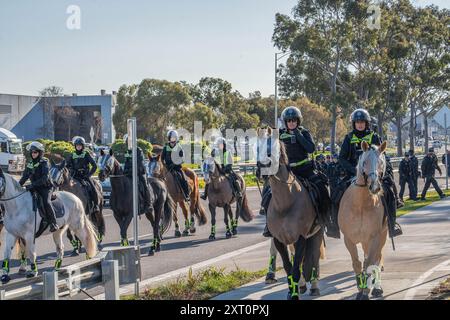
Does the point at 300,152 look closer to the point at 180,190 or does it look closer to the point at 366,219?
the point at 366,219

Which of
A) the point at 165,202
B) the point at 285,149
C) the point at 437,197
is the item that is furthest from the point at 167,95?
the point at 285,149

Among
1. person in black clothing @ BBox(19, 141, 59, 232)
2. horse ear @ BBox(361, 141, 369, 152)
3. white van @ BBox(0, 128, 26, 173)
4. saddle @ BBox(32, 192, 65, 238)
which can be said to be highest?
white van @ BBox(0, 128, 26, 173)

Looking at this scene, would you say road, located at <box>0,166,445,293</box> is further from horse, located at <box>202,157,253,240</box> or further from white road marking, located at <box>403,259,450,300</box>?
white road marking, located at <box>403,259,450,300</box>

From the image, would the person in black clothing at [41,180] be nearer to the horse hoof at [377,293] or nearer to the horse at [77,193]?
the horse at [77,193]

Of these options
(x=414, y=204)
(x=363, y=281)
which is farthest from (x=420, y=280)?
(x=414, y=204)

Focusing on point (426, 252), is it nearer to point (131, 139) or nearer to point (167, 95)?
point (131, 139)

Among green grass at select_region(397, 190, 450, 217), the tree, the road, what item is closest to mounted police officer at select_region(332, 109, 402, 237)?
the road

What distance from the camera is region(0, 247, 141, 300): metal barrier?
24.1 ft

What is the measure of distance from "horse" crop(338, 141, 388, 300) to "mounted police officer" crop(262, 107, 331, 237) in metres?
0.36

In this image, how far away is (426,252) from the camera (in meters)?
15.1

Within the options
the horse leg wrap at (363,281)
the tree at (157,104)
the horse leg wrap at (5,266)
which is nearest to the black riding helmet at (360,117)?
the horse leg wrap at (363,281)

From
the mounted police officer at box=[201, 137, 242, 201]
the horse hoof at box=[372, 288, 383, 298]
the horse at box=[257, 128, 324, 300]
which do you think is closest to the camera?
the horse at box=[257, 128, 324, 300]

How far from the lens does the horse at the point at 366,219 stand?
10.5m
